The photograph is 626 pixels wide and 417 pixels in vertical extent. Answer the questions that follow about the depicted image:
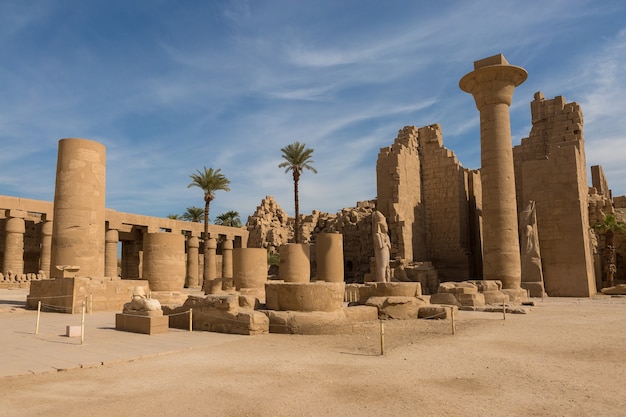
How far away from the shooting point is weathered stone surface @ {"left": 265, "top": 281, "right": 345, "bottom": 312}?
388 inches

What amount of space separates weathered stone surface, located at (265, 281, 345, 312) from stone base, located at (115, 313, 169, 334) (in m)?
2.41

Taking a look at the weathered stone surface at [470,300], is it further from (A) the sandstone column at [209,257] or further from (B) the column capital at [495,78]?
(A) the sandstone column at [209,257]

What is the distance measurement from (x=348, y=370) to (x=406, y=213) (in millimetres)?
20206

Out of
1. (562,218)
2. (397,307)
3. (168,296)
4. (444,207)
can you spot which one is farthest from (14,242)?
(562,218)

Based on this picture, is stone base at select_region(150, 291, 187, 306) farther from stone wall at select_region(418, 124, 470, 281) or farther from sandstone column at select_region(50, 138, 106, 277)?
stone wall at select_region(418, 124, 470, 281)

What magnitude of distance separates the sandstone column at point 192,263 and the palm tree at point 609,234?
78.4ft

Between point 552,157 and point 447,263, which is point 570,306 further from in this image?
point 447,263

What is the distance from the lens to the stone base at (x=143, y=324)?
8.98 m

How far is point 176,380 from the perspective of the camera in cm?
539

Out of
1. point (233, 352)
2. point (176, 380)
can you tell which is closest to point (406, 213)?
point (233, 352)

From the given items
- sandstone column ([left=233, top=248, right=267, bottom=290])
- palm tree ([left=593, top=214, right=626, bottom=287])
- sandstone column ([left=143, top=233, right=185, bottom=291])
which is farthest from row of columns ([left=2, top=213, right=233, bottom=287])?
palm tree ([left=593, top=214, right=626, bottom=287])

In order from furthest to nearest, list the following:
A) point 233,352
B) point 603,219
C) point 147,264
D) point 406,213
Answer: point 406,213
point 603,219
point 147,264
point 233,352

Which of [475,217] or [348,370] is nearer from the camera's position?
[348,370]

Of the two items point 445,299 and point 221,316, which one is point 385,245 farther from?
point 221,316
